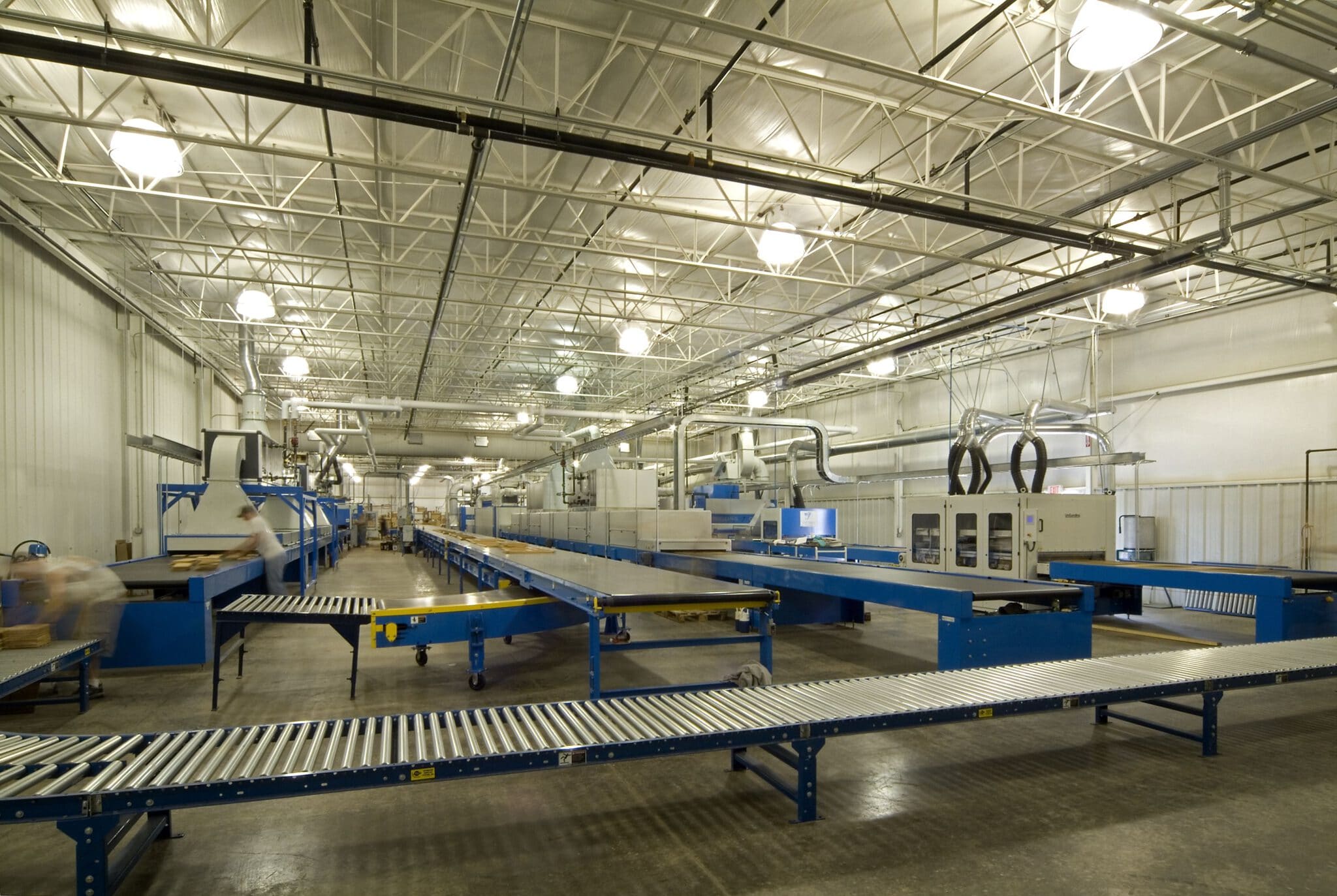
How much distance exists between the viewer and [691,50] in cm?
598

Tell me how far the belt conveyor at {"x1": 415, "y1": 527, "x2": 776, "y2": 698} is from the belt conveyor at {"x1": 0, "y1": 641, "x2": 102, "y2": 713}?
326 cm

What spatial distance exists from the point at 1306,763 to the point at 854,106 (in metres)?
6.55

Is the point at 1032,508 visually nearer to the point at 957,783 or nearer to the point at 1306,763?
the point at 1306,763

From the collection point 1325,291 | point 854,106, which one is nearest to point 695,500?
point 854,106

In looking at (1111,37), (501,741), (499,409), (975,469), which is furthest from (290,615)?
(499,409)

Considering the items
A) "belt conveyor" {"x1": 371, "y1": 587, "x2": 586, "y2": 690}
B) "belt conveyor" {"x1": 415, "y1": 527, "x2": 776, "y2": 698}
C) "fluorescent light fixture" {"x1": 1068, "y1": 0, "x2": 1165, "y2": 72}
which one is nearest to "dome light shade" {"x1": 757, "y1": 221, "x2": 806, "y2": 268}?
"fluorescent light fixture" {"x1": 1068, "y1": 0, "x2": 1165, "y2": 72}

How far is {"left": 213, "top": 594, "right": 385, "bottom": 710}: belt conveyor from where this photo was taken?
5148mm

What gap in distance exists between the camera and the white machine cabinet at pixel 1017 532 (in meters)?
6.44

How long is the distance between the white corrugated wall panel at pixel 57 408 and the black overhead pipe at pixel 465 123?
4.79m

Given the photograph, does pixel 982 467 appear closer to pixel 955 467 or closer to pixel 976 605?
pixel 955 467

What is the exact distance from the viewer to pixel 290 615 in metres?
5.25

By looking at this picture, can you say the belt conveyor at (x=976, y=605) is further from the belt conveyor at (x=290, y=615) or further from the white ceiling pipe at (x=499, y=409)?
the white ceiling pipe at (x=499, y=409)

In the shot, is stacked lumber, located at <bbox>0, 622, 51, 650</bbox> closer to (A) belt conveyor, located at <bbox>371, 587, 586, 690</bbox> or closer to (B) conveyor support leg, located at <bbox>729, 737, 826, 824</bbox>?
(A) belt conveyor, located at <bbox>371, 587, 586, 690</bbox>

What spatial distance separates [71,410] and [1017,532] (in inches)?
499
